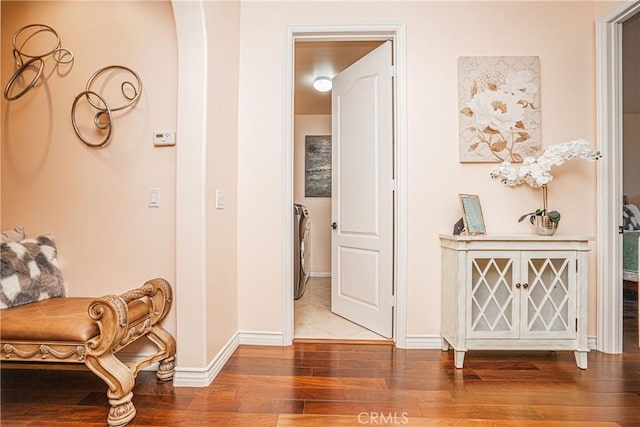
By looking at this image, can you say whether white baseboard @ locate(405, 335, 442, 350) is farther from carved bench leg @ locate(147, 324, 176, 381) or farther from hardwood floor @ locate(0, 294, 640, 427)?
carved bench leg @ locate(147, 324, 176, 381)

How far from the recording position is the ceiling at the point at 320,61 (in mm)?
3518

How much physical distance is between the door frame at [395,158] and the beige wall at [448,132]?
5 cm

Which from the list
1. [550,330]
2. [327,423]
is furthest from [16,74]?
[550,330]

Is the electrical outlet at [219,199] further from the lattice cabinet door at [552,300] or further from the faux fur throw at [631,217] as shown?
the faux fur throw at [631,217]

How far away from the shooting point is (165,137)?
6.82 ft

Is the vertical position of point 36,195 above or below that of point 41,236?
above

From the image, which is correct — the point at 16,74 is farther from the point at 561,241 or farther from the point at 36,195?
the point at 561,241

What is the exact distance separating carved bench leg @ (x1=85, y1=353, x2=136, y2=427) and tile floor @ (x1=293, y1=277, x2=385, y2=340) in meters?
1.38

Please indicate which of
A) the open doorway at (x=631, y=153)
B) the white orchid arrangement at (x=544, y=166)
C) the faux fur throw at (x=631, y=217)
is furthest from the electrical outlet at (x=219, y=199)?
the faux fur throw at (x=631, y=217)

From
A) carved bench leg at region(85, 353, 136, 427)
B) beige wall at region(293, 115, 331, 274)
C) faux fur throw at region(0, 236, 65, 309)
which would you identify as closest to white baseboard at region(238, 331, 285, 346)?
carved bench leg at region(85, 353, 136, 427)

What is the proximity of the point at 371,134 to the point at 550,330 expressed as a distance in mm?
1842

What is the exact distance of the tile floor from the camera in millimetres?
2807

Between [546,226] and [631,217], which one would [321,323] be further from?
[631,217]

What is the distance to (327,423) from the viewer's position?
5.28 ft
